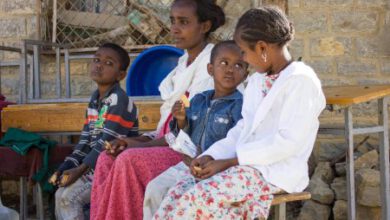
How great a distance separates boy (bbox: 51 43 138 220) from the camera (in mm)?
3254

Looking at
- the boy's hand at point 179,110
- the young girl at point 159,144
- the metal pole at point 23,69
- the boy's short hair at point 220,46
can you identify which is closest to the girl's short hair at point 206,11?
the young girl at point 159,144

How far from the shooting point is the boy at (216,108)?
2.90 m

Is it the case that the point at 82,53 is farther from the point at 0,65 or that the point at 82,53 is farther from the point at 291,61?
the point at 291,61

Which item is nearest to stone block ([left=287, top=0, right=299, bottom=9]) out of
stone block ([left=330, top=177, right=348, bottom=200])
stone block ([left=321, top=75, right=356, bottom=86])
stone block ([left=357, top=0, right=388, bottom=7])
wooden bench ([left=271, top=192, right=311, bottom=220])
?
stone block ([left=357, top=0, right=388, bottom=7])

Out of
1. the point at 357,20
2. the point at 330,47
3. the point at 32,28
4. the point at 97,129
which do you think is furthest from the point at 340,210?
the point at 32,28

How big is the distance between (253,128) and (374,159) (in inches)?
88.6

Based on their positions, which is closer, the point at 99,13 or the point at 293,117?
the point at 293,117

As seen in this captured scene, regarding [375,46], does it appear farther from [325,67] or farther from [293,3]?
[293,3]

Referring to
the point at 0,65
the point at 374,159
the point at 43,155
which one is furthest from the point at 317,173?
the point at 0,65

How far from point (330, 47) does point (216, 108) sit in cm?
240

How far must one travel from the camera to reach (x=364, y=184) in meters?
4.17

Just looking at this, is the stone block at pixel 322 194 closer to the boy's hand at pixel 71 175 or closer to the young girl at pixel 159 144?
the young girl at pixel 159 144

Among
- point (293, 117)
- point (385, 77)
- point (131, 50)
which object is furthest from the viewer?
point (131, 50)

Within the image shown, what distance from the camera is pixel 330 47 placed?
5059mm
